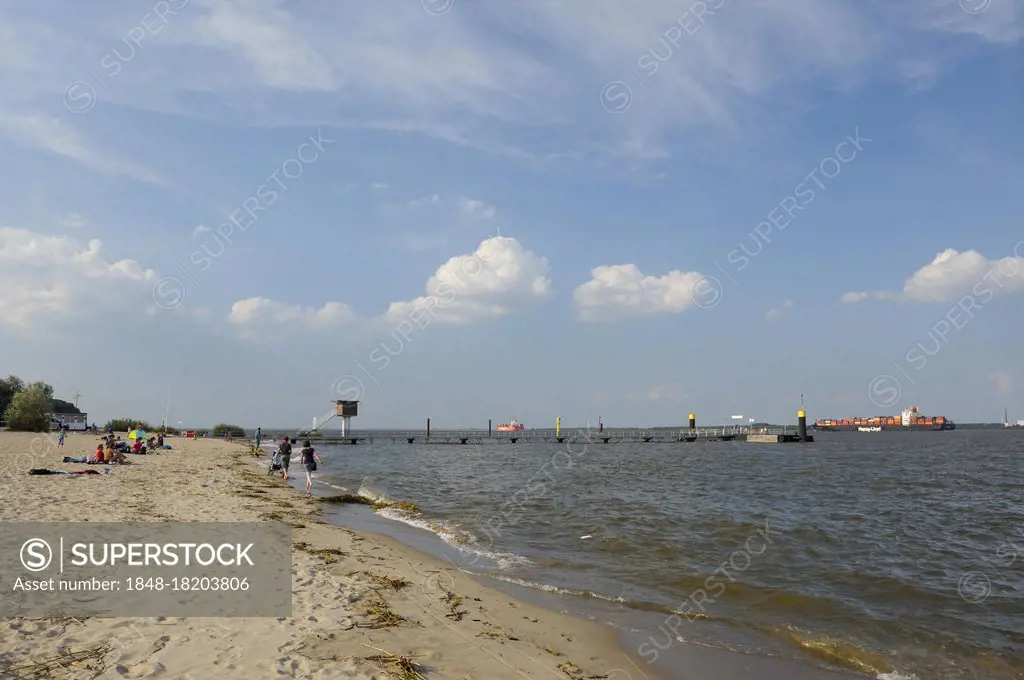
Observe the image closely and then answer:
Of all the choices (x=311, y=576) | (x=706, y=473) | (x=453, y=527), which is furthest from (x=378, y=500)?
(x=706, y=473)

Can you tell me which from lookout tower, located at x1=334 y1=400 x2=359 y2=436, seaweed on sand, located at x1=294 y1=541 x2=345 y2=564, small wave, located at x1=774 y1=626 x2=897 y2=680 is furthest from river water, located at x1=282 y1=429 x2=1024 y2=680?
lookout tower, located at x1=334 y1=400 x2=359 y2=436

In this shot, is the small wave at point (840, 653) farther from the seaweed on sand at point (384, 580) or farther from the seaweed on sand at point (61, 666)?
the seaweed on sand at point (61, 666)

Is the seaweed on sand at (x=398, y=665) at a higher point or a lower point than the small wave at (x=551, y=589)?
higher

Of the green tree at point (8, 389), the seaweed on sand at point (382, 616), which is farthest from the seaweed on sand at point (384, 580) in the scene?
the green tree at point (8, 389)

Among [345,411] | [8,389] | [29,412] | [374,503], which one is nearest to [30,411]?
[29,412]

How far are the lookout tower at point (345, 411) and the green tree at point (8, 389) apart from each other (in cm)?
4516

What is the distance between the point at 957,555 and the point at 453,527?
44.6 feet

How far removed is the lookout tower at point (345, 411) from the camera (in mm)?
104213

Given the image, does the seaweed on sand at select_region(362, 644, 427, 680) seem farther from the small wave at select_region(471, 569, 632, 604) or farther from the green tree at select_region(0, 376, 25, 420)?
the green tree at select_region(0, 376, 25, 420)

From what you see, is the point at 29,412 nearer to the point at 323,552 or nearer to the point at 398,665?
the point at 323,552

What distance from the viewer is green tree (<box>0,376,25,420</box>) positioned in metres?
81.4

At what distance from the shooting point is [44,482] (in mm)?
17078

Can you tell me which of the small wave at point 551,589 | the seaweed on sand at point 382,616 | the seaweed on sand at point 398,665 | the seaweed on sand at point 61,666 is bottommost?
the small wave at point 551,589

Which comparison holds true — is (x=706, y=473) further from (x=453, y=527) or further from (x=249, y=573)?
(x=249, y=573)
